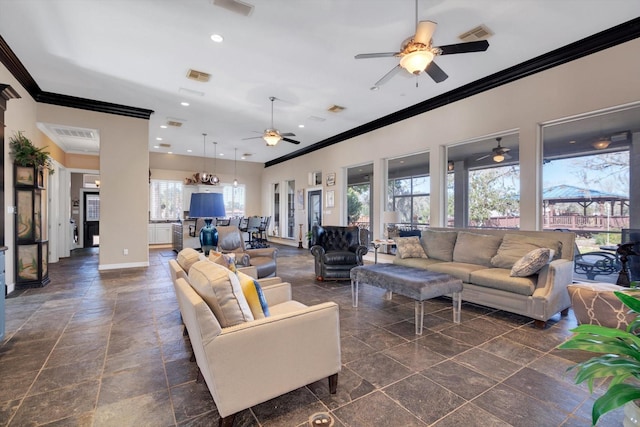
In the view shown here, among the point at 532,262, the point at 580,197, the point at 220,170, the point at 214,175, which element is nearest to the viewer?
the point at 532,262

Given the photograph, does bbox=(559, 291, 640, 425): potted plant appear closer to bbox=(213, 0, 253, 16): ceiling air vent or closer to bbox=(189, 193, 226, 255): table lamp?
bbox=(213, 0, 253, 16): ceiling air vent

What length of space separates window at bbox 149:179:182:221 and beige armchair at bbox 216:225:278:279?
6.50 metres

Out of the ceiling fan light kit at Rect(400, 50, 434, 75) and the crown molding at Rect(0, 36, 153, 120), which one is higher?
the crown molding at Rect(0, 36, 153, 120)

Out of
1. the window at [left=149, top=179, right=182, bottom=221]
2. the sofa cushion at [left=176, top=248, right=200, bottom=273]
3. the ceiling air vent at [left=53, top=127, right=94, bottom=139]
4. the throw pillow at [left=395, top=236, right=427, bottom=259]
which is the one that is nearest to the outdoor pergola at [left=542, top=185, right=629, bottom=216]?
the throw pillow at [left=395, top=236, right=427, bottom=259]

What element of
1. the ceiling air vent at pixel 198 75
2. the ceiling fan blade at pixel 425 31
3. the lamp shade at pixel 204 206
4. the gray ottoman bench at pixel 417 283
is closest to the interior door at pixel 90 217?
the ceiling air vent at pixel 198 75

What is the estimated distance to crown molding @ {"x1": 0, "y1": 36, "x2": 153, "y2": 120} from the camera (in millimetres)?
3972

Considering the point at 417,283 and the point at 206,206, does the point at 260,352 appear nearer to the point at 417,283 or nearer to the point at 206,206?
the point at 417,283

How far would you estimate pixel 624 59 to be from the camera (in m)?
3.40

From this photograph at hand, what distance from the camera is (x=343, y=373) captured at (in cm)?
219

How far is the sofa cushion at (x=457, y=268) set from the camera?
3721mm

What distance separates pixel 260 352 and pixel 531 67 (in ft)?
16.4

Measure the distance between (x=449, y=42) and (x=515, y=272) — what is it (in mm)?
2893

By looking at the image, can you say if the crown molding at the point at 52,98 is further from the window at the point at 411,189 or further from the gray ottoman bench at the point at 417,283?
the window at the point at 411,189

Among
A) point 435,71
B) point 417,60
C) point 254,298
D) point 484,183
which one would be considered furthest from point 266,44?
point 484,183
